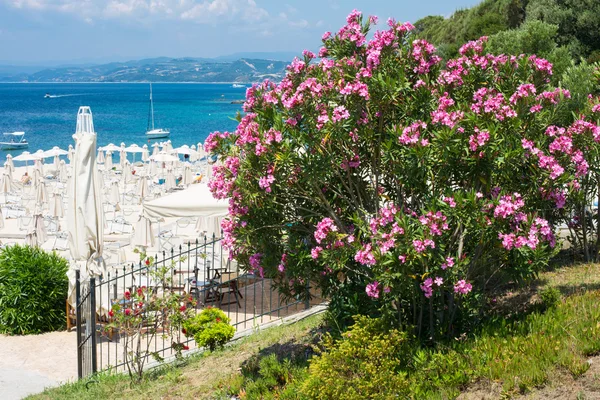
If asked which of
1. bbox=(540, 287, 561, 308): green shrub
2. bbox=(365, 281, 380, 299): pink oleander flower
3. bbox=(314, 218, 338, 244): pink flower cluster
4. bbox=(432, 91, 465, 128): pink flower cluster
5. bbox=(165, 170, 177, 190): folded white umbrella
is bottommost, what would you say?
bbox=(165, 170, 177, 190): folded white umbrella

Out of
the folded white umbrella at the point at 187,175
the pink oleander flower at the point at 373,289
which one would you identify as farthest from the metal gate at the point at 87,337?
the folded white umbrella at the point at 187,175

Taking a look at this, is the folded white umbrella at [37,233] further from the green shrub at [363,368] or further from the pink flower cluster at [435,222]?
the pink flower cluster at [435,222]

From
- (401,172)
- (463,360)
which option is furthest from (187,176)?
(463,360)

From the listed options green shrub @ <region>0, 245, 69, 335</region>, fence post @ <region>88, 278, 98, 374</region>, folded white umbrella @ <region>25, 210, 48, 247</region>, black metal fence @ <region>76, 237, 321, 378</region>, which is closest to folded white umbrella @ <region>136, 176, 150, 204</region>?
folded white umbrella @ <region>25, 210, 48, 247</region>

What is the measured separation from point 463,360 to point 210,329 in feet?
14.1

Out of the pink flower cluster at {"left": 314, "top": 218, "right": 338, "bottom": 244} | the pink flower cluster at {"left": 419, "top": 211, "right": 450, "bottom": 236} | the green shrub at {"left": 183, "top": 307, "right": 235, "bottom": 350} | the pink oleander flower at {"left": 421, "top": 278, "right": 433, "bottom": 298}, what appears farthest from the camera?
the green shrub at {"left": 183, "top": 307, "right": 235, "bottom": 350}

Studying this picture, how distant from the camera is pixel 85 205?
34.0 feet

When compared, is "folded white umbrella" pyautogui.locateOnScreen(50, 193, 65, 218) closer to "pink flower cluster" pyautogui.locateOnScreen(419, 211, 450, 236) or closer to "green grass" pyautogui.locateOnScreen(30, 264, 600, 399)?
"green grass" pyautogui.locateOnScreen(30, 264, 600, 399)

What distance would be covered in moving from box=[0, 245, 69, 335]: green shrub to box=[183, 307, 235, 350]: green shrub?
141 inches

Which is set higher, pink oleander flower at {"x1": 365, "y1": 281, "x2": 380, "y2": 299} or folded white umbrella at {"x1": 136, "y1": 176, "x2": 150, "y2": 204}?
pink oleander flower at {"x1": 365, "y1": 281, "x2": 380, "y2": 299}

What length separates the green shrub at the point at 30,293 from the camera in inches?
434

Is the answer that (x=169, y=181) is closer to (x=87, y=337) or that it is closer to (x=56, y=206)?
(x=56, y=206)

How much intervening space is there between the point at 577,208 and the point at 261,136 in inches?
220

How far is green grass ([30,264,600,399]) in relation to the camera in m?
5.05
